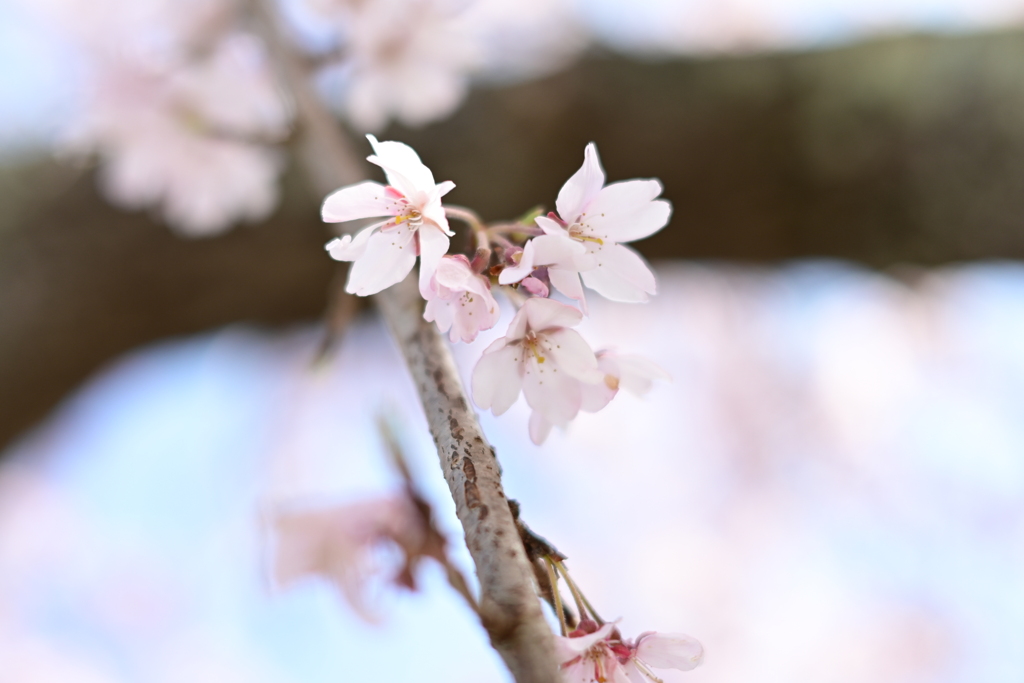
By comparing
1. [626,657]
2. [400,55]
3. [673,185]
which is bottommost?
[626,657]

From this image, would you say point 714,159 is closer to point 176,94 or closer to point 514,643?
point 176,94

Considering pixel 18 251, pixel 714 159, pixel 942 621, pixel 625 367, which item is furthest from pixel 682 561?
pixel 625 367

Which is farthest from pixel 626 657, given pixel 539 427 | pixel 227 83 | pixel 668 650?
pixel 227 83

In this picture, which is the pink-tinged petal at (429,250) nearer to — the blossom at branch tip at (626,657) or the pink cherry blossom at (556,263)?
the pink cherry blossom at (556,263)

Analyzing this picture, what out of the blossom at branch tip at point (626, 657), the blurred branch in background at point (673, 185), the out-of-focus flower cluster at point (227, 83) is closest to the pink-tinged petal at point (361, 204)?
the blossom at branch tip at point (626, 657)

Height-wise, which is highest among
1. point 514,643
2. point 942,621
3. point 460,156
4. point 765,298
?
point 765,298

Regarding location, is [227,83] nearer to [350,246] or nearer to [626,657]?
[350,246]
